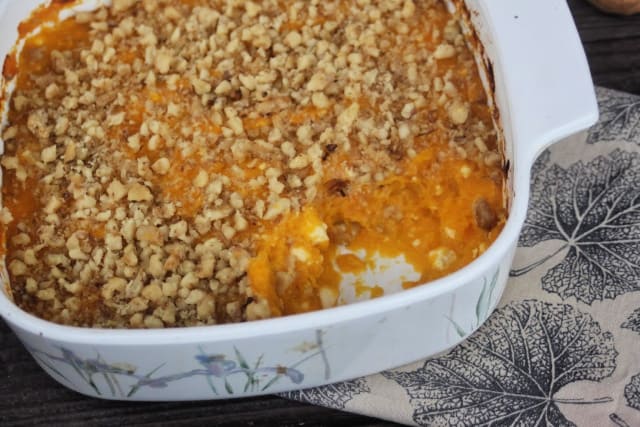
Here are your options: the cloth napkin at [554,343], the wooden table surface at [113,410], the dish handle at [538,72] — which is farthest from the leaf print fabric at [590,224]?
the wooden table surface at [113,410]

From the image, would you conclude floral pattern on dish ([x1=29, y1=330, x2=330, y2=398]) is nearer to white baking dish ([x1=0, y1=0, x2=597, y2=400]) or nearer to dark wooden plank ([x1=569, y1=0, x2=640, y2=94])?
white baking dish ([x1=0, y1=0, x2=597, y2=400])

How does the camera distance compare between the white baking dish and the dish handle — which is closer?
the white baking dish

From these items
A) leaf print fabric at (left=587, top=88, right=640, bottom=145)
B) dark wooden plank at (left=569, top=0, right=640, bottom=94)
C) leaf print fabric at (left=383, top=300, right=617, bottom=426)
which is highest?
dark wooden plank at (left=569, top=0, right=640, bottom=94)

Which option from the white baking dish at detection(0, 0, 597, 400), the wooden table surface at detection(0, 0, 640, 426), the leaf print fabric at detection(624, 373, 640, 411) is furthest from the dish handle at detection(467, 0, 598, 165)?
the wooden table surface at detection(0, 0, 640, 426)

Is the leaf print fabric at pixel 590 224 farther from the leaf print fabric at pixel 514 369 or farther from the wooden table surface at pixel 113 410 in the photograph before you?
the wooden table surface at pixel 113 410

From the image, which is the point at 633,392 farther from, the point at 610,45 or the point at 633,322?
the point at 610,45

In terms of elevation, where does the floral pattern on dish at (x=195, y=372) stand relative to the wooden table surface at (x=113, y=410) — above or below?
above

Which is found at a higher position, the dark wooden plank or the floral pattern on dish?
the floral pattern on dish
